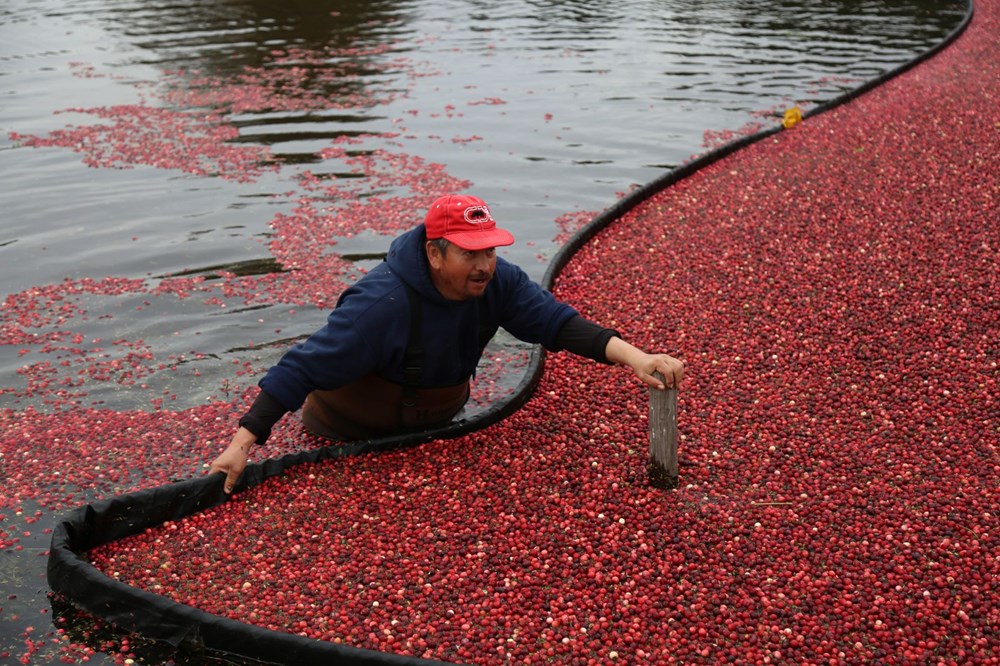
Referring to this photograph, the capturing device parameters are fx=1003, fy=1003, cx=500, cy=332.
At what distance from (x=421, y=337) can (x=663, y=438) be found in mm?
1432

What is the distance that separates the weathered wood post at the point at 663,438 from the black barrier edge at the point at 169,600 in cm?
118

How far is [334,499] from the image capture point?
5484 mm

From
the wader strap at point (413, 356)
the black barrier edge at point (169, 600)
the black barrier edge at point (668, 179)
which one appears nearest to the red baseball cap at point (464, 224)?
the wader strap at point (413, 356)

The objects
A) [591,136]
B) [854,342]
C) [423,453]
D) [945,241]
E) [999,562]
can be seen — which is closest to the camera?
[999,562]

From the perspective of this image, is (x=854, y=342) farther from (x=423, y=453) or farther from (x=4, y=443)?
(x=4, y=443)

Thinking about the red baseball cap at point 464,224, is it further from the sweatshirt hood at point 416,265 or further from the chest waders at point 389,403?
the chest waders at point 389,403

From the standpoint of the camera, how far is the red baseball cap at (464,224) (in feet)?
17.0

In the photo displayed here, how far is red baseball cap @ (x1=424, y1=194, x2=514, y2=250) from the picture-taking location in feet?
17.0

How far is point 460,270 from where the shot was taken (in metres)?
5.29

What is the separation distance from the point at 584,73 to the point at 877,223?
29.4 feet

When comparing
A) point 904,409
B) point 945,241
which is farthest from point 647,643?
point 945,241

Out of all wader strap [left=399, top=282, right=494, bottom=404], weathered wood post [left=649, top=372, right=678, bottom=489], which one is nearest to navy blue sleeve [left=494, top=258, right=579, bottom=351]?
wader strap [left=399, top=282, right=494, bottom=404]

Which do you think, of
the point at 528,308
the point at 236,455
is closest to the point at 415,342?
the point at 528,308

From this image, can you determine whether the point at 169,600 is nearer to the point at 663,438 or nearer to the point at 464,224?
the point at 464,224
